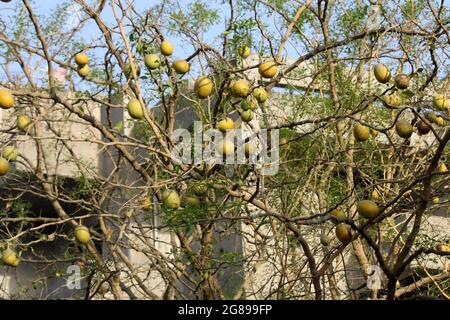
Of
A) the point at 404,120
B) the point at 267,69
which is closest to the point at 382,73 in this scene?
the point at 404,120

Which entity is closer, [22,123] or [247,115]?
[247,115]

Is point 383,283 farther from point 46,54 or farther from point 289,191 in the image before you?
point 46,54

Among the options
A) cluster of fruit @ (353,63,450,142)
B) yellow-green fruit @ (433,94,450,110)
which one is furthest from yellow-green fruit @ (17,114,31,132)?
yellow-green fruit @ (433,94,450,110)

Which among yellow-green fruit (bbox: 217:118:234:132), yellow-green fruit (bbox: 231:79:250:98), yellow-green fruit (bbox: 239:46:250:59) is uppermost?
yellow-green fruit (bbox: 239:46:250:59)

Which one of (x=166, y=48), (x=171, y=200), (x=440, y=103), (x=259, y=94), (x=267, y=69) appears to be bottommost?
(x=171, y=200)

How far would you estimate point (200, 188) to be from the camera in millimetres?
3250

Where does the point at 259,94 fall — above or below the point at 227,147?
above

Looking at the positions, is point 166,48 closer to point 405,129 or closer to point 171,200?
point 171,200

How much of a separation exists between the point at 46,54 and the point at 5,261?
35.9 inches

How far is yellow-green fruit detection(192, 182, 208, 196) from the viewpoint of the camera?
3140 mm

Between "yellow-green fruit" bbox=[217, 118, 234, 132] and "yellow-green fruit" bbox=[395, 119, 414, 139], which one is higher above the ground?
"yellow-green fruit" bbox=[217, 118, 234, 132]

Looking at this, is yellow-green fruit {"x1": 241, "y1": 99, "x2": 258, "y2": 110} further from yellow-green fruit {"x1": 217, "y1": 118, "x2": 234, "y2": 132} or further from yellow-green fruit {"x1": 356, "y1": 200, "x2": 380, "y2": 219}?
yellow-green fruit {"x1": 356, "y1": 200, "x2": 380, "y2": 219}

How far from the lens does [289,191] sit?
3.56m
